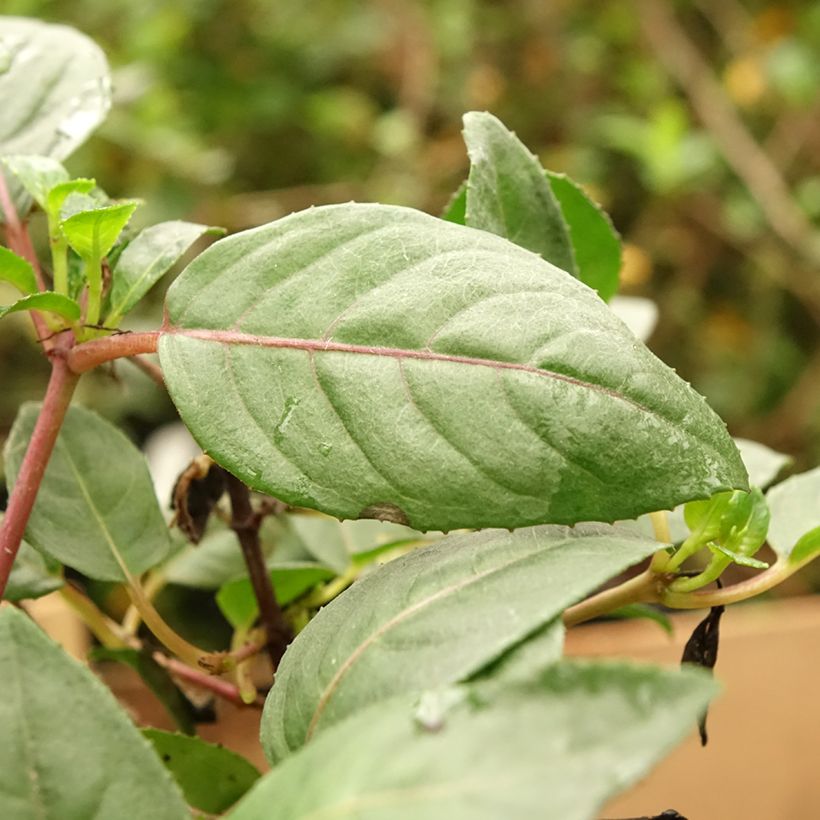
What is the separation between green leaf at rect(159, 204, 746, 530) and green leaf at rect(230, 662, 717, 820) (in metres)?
0.08

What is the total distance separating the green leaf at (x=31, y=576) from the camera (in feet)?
1.43

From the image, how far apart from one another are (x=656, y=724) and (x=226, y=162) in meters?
1.39

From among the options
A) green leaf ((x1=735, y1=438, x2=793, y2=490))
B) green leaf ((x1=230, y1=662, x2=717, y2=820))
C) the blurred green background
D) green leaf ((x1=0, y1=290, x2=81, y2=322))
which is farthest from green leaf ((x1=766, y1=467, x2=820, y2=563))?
the blurred green background

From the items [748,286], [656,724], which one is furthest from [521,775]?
[748,286]

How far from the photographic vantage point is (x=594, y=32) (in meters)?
1.85

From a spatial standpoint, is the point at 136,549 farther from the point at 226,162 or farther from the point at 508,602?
the point at 226,162

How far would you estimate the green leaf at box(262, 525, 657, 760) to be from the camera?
255mm

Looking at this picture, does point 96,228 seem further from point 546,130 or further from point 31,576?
point 546,130

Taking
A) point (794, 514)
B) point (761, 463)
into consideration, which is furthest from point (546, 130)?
point (794, 514)

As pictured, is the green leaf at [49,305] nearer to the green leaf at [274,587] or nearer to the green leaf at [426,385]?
the green leaf at [426,385]

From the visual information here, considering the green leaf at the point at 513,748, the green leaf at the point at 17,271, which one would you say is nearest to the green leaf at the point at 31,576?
the green leaf at the point at 17,271

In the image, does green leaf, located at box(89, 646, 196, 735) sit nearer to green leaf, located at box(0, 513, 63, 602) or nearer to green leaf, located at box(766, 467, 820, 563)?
green leaf, located at box(0, 513, 63, 602)

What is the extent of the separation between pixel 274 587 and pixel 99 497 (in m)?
0.10

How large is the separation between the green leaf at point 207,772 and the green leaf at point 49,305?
169 millimetres
